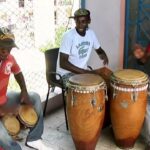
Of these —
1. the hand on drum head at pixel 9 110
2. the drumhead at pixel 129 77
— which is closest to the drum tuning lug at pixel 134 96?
the drumhead at pixel 129 77

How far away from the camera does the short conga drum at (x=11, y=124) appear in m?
3.09

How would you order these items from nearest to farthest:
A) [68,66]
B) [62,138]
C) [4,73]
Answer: [4,73], [68,66], [62,138]

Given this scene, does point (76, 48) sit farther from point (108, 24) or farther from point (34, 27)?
point (34, 27)

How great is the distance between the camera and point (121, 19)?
14.4ft

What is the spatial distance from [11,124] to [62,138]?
30.4 inches

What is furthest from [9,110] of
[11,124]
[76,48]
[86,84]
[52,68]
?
[76,48]

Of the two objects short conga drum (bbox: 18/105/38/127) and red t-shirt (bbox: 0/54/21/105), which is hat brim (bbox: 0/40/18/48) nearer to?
red t-shirt (bbox: 0/54/21/105)

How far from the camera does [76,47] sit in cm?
377

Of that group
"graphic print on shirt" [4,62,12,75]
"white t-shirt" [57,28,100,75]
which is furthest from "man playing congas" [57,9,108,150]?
"graphic print on shirt" [4,62,12,75]

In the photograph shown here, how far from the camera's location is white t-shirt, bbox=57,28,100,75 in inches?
146

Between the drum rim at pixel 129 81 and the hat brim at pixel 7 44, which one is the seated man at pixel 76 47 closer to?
the drum rim at pixel 129 81

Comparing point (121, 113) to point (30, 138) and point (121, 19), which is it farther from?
point (121, 19)

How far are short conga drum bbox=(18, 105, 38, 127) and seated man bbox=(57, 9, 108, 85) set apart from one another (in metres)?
0.59

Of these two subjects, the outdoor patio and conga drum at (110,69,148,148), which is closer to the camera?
conga drum at (110,69,148,148)
